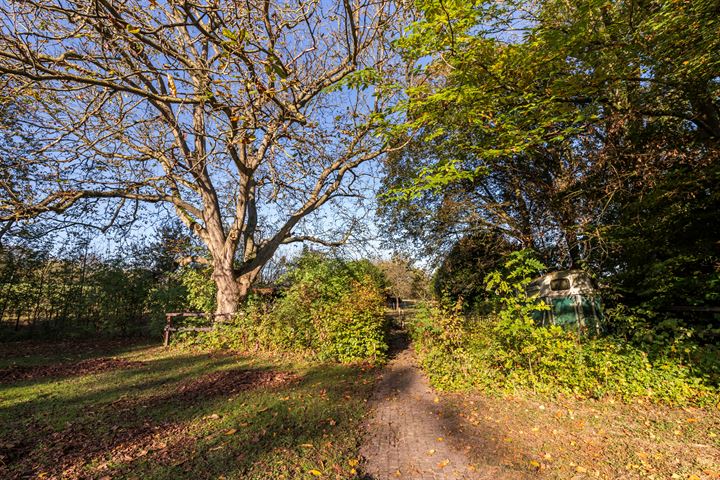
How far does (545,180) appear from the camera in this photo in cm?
974

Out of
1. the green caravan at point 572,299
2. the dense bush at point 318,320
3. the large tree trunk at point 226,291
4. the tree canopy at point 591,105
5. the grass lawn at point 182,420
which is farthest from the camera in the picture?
the large tree trunk at point 226,291

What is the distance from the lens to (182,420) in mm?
4262

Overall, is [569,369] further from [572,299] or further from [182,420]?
[182,420]

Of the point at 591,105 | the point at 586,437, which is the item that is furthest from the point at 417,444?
the point at 591,105

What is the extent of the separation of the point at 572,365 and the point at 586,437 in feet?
5.25

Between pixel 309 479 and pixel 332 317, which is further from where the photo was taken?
pixel 332 317

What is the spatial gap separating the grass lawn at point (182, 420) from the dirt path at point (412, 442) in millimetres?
249

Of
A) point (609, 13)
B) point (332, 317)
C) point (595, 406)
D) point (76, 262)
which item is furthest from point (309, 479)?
point (76, 262)

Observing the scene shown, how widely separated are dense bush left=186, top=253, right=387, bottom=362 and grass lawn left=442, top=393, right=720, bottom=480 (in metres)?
3.19

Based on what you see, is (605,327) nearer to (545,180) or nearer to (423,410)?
(545,180)

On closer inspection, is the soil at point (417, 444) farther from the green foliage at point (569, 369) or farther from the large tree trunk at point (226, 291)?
the large tree trunk at point (226, 291)

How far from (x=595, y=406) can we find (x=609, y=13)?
21.8ft

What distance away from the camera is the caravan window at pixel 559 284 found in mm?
8992

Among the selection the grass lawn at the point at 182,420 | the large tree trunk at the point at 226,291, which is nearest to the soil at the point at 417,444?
the grass lawn at the point at 182,420
